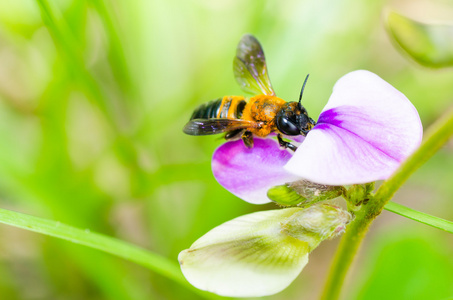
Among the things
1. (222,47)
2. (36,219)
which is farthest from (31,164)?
(222,47)

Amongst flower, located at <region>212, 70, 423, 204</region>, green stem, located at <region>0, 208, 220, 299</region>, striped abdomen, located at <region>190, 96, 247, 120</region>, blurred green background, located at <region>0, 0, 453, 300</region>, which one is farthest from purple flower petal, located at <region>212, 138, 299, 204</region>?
blurred green background, located at <region>0, 0, 453, 300</region>

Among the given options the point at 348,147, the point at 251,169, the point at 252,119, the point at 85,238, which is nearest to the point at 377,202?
the point at 348,147

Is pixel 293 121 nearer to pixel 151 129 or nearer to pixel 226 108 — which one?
pixel 226 108

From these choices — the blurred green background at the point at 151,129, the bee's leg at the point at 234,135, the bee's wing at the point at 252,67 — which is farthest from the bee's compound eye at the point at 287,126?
the blurred green background at the point at 151,129

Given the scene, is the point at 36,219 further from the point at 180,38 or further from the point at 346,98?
the point at 180,38

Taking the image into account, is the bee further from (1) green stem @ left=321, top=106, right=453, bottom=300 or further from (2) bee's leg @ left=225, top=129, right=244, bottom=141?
(1) green stem @ left=321, top=106, right=453, bottom=300

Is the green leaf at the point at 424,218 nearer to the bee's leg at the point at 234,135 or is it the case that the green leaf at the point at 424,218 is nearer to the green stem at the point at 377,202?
the green stem at the point at 377,202
